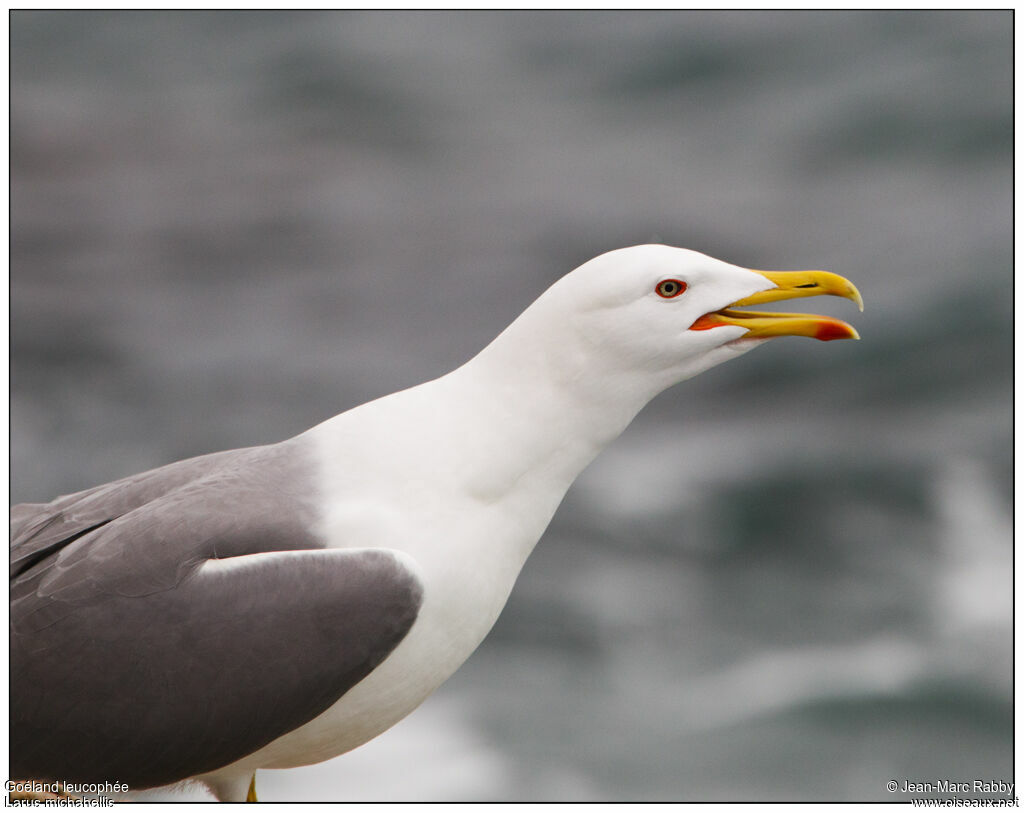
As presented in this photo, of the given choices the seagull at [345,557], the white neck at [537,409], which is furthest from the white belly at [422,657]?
the white neck at [537,409]

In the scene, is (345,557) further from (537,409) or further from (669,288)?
(669,288)

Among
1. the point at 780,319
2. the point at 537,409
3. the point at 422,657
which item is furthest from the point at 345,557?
the point at 780,319

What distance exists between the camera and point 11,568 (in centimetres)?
239

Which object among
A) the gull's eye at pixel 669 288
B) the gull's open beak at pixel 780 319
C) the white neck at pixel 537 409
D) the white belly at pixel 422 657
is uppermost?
the gull's eye at pixel 669 288

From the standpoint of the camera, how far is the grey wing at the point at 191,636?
2223 millimetres

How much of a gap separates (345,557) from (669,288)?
86 cm

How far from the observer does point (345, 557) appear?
224 cm

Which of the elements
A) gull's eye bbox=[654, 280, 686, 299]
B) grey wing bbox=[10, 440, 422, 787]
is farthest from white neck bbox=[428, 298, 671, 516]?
grey wing bbox=[10, 440, 422, 787]

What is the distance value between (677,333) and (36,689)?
1.51 m

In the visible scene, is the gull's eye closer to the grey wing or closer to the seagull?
the seagull

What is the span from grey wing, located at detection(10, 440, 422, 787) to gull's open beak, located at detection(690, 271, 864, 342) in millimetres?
838

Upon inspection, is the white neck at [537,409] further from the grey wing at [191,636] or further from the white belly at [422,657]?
the grey wing at [191,636]

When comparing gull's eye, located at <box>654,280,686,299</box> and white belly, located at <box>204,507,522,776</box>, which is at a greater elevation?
gull's eye, located at <box>654,280,686,299</box>

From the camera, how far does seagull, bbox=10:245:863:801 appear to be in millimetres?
2230
